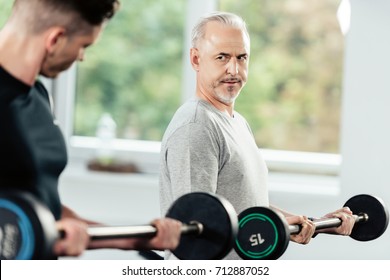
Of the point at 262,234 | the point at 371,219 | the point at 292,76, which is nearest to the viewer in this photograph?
the point at 262,234

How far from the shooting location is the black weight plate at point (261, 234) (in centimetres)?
174

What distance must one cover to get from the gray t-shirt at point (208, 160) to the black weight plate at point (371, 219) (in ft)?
1.05

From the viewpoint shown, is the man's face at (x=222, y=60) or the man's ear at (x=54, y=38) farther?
the man's face at (x=222, y=60)

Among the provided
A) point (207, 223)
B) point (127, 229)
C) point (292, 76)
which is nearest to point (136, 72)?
point (292, 76)

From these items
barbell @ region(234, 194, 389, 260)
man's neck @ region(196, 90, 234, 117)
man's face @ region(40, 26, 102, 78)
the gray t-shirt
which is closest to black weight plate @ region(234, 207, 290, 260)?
barbell @ region(234, 194, 389, 260)

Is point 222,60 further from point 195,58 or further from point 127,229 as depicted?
point 127,229

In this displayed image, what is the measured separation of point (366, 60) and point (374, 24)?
6.5 inches

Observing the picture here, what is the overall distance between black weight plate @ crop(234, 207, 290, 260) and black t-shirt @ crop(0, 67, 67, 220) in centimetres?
42

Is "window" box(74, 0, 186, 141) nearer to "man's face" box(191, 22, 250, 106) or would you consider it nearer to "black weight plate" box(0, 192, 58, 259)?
"man's face" box(191, 22, 250, 106)

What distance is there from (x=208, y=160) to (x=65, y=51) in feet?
1.72

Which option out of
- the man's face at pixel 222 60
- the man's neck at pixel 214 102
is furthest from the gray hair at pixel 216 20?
the man's neck at pixel 214 102

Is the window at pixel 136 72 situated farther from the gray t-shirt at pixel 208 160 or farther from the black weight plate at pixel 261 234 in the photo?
the black weight plate at pixel 261 234

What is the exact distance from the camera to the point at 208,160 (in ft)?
6.20

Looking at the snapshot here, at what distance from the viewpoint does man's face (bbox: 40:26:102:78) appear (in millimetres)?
1484
